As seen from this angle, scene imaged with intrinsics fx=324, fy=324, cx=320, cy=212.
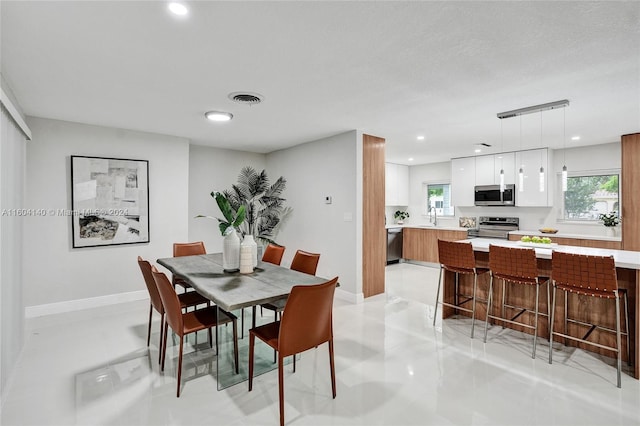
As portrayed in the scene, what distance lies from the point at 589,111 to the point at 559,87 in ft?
3.59

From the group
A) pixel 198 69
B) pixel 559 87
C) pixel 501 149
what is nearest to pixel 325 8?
pixel 198 69

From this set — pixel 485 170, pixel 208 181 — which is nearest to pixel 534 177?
pixel 485 170

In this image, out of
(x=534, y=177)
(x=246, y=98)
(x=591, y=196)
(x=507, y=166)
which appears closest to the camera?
(x=246, y=98)

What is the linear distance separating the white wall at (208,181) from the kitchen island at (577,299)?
3885mm

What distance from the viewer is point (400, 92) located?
305cm

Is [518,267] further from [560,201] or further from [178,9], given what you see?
[560,201]

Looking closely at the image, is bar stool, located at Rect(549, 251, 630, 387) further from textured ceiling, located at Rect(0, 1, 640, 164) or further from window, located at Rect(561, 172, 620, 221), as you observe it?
window, located at Rect(561, 172, 620, 221)

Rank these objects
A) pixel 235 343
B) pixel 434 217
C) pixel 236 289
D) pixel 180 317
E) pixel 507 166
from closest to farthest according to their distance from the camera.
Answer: pixel 180 317 < pixel 236 289 < pixel 235 343 < pixel 507 166 < pixel 434 217

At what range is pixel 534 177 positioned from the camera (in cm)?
579

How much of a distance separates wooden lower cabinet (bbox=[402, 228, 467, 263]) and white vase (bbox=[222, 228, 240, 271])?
4.98 meters

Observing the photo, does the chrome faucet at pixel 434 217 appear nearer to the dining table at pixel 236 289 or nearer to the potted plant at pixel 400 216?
the potted plant at pixel 400 216

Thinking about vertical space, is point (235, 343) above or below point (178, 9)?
below

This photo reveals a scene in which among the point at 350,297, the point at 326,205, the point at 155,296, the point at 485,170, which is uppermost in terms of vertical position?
the point at 485,170

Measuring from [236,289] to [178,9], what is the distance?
69.3 inches
